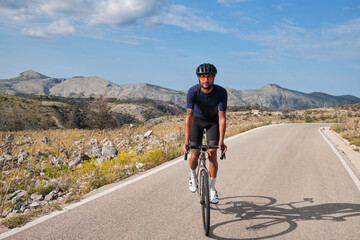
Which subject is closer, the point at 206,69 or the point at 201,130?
the point at 206,69

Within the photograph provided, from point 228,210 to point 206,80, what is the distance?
7.45 feet

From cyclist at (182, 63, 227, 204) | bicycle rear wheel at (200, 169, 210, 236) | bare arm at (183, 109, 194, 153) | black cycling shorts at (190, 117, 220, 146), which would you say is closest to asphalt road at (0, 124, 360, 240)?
bicycle rear wheel at (200, 169, 210, 236)


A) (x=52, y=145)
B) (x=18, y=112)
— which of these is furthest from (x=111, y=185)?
(x=18, y=112)

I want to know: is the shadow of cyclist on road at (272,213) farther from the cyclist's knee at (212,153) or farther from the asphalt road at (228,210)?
the cyclist's knee at (212,153)

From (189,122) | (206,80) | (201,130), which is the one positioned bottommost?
(201,130)

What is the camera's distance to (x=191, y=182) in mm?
5328

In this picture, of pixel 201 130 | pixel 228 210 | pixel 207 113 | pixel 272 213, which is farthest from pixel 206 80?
pixel 272 213

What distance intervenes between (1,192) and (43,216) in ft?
7.87

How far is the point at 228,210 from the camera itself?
5035 millimetres

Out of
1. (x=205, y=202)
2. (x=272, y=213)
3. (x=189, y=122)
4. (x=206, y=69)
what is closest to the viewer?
(x=205, y=202)

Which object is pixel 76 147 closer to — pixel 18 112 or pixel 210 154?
pixel 210 154

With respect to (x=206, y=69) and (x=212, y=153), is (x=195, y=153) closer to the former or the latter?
(x=212, y=153)

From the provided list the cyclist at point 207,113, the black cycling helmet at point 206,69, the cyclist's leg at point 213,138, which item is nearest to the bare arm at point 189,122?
the cyclist at point 207,113

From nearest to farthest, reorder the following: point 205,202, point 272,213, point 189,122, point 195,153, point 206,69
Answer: point 205,202 < point 206,69 < point 189,122 < point 195,153 < point 272,213
